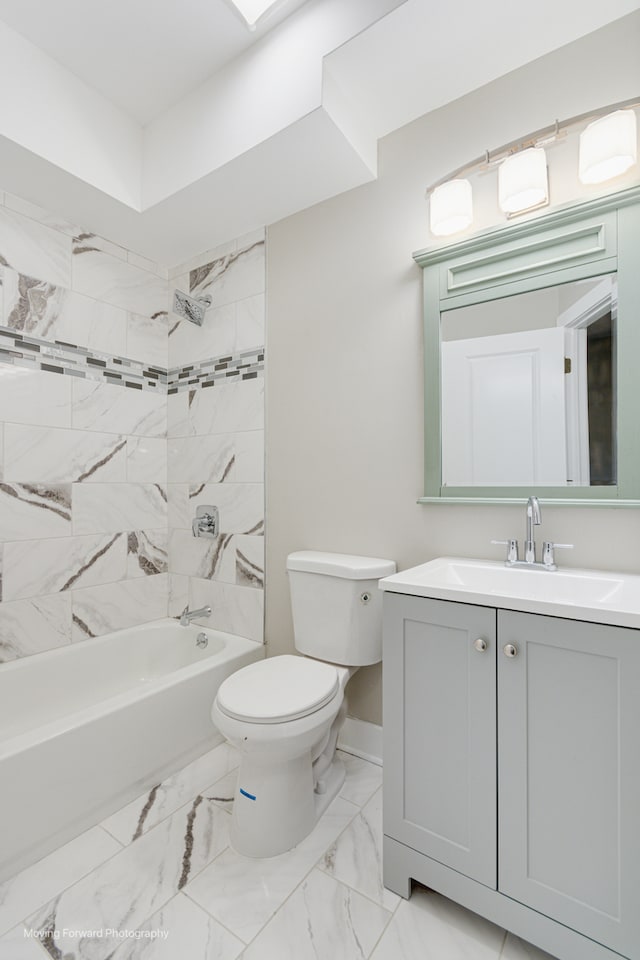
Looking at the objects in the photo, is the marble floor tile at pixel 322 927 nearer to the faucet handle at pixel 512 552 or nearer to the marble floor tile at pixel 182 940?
the marble floor tile at pixel 182 940

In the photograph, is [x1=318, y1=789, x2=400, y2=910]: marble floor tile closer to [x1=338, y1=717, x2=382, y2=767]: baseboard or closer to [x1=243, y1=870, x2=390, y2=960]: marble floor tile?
[x1=243, y1=870, x2=390, y2=960]: marble floor tile

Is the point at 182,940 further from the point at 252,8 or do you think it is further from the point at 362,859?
the point at 252,8

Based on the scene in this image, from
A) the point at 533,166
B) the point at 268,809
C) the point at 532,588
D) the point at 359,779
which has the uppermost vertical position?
the point at 533,166

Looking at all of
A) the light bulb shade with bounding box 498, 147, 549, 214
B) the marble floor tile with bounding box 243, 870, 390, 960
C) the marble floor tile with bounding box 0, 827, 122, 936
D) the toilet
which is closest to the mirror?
the light bulb shade with bounding box 498, 147, 549, 214

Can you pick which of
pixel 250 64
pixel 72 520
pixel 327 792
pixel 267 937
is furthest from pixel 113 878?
pixel 250 64

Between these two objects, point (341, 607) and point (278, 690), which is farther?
point (341, 607)

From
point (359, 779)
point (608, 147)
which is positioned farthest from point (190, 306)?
point (359, 779)

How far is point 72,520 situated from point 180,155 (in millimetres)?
1656

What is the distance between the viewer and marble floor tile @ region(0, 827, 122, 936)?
1203 mm

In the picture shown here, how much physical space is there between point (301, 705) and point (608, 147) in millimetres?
1835

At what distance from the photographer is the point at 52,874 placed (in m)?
1.31

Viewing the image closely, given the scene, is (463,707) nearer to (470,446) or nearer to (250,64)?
(470,446)

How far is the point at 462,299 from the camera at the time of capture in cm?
164

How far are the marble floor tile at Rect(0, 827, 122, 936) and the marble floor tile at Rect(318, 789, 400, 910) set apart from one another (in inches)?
25.6
